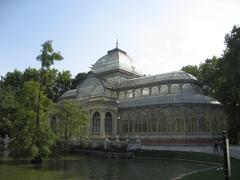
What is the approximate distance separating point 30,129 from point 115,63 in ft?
104

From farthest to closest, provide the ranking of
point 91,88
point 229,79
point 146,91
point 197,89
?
point 91,88 → point 146,91 → point 197,89 → point 229,79

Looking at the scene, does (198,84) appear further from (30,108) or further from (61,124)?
(30,108)

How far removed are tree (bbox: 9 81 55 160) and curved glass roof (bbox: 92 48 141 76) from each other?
2789 centimetres

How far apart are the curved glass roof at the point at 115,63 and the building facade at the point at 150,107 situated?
0.87ft

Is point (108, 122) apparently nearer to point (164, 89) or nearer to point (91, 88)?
point (91, 88)

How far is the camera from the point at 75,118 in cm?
3634

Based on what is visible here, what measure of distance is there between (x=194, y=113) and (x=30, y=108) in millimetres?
21630

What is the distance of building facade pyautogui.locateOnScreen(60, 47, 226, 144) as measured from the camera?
130 ft

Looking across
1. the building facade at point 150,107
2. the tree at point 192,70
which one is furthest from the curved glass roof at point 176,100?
the tree at point 192,70

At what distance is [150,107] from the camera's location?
140 ft

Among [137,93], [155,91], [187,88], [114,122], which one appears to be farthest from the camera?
[137,93]

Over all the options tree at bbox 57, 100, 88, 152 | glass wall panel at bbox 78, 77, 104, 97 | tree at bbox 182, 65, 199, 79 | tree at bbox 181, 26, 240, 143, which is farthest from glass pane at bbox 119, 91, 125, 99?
tree at bbox 57, 100, 88, 152

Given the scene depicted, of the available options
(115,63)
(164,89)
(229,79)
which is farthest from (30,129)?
(115,63)

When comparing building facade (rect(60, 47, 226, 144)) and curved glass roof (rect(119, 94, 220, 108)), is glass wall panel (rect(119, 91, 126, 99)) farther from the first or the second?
curved glass roof (rect(119, 94, 220, 108))
